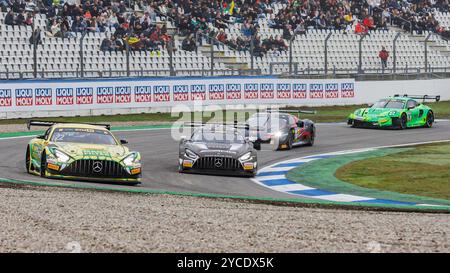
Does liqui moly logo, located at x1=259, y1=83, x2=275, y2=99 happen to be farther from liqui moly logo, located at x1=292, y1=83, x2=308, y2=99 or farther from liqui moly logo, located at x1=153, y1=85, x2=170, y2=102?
liqui moly logo, located at x1=153, y1=85, x2=170, y2=102

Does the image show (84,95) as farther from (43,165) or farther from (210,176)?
(43,165)

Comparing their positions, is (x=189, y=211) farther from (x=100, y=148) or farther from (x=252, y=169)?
(x=252, y=169)

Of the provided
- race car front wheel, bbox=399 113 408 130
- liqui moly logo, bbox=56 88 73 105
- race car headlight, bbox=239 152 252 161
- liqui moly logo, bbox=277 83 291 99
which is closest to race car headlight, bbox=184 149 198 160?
race car headlight, bbox=239 152 252 161

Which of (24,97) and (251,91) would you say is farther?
(251,91)

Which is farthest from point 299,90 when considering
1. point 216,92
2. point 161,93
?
point 161,93

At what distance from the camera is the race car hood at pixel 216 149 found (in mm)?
21000

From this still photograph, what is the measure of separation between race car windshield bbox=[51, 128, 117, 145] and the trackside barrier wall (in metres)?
13.2

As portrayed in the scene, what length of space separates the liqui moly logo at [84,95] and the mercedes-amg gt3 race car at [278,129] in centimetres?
978

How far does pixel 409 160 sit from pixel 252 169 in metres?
5.20

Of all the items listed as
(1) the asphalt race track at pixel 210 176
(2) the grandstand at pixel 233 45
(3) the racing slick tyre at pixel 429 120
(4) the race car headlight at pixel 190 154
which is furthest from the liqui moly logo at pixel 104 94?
(4) the race car headlight at pixel 190 154

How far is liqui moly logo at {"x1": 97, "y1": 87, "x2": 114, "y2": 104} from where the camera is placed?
3547cm

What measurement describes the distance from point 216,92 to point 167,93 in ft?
7.26

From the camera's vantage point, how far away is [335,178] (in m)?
21.4
